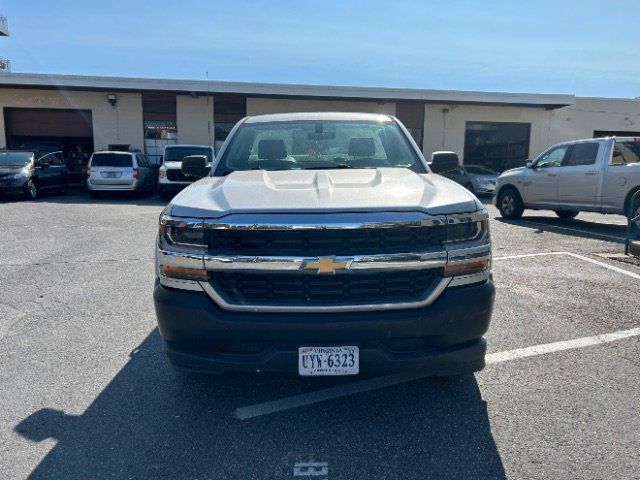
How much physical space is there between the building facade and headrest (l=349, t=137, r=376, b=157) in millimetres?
17168

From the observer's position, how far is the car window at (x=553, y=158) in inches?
439

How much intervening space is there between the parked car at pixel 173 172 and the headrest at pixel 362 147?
11087 millimetres

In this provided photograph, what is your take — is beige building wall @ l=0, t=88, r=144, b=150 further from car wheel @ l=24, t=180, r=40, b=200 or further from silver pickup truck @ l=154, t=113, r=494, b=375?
silver pickup truck @ l=154, t=113, r=494, b=375

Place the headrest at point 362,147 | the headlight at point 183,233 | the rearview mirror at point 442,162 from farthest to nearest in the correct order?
the rearview mirror at point 442,162 < the headrest at point 362,147 < the headlight at point 183,233

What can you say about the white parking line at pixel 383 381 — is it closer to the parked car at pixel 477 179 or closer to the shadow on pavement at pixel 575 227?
the shadow on pavement at pixel 575 227

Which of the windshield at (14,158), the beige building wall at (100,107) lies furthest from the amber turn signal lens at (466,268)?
the beige building wall at (100,107)

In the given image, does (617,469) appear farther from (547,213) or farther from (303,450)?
(547,213)

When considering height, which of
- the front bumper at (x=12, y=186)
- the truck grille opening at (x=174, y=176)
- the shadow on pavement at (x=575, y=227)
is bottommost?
the shadow on pavement at (x=575, y=227)

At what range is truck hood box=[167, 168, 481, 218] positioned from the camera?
107 inches

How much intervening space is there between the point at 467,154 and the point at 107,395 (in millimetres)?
22977

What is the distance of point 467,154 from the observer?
78.8 feet

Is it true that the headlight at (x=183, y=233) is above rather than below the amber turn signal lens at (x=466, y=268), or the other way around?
above

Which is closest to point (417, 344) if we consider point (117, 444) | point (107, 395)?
point (117, 444)

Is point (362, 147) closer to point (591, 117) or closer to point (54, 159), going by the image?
point (54, 159)
